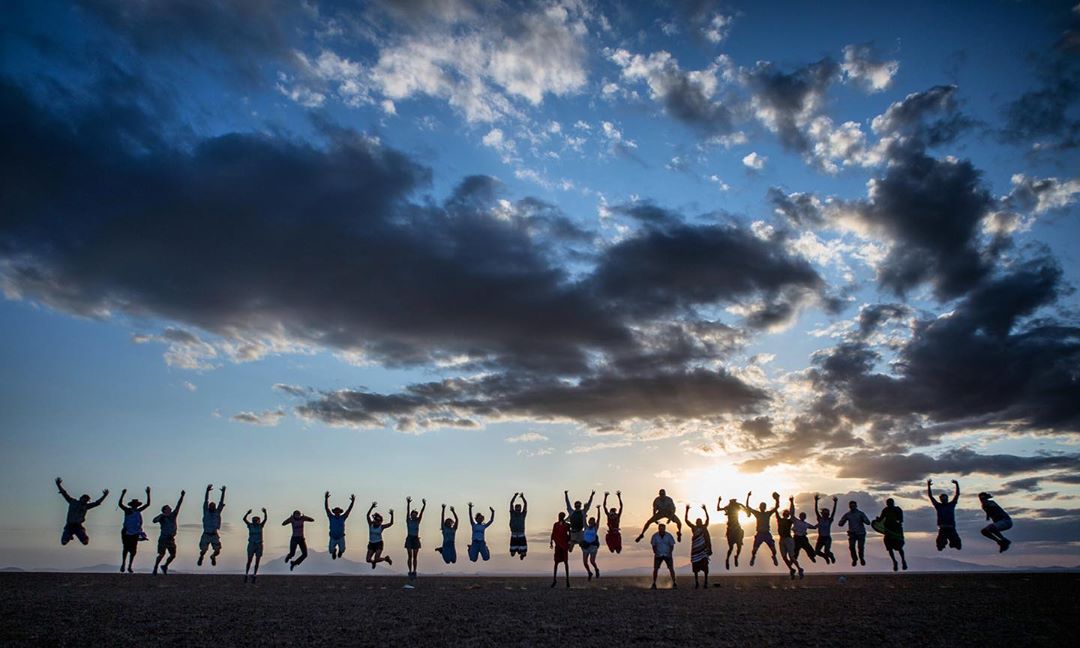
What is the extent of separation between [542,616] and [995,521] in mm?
21129

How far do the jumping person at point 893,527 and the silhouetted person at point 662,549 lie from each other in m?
10.3

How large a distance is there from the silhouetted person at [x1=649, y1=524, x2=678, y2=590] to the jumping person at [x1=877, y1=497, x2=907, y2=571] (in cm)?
1035

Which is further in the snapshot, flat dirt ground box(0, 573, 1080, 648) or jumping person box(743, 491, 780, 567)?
jumping person box(743, 491, 780, 567)

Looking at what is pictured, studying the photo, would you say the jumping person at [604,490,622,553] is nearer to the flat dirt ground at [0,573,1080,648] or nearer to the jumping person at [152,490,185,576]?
the flat dirt ground at [0,573,1080,648]

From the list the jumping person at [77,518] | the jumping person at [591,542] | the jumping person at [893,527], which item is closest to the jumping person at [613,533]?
the jumping person at [591,542]

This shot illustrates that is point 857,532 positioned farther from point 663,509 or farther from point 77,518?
point 77,518

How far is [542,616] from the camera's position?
16.1 m

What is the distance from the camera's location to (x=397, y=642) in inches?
496

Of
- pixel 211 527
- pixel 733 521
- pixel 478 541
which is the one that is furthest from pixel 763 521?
pixel 211 527

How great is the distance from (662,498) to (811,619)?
13.8 m

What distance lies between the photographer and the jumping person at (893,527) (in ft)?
91.0

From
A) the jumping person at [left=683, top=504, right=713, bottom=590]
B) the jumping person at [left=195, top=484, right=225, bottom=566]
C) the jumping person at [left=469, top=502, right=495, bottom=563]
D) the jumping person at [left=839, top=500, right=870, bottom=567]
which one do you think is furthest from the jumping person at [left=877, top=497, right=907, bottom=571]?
the jumping person at [left=195, top=484, right=225, bottom=566]

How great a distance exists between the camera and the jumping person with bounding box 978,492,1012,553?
84.2 feet

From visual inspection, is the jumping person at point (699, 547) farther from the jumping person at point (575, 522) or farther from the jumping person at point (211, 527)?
the jumping person at point (211, 527)
